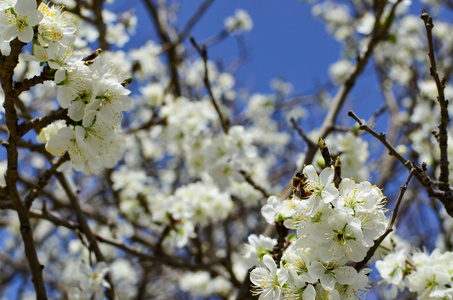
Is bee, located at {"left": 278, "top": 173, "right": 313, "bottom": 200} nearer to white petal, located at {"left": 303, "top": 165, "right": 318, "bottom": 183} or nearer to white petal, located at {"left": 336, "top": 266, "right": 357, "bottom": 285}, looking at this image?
white petal, located at {"left": 303, "top": 165, "right": 318, "bottom": 183}

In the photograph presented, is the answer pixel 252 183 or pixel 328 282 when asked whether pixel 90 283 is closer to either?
pixel 252 183

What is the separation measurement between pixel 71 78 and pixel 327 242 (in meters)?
1.18

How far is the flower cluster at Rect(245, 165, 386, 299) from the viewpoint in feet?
4.42

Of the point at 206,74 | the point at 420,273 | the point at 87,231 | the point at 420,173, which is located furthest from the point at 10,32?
the point at 420,273

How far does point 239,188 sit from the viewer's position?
12.9 ft

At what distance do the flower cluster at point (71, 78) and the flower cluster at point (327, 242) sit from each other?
0.83 m

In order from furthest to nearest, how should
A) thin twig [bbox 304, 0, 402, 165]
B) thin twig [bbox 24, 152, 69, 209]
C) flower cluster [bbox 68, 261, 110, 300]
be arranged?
1. thin twig [bbox 304, 0, 402, 165]
2. flower cluster [bbox 68, 261, 110, 300]
3. thin twig [bbox 24, 152, 69, 209]

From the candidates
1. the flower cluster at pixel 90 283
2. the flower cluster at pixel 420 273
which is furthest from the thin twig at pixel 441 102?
the flower cluster at pixel 90 283

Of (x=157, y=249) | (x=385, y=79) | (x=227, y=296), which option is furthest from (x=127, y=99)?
(x=385, y=79)

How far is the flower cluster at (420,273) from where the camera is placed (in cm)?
179

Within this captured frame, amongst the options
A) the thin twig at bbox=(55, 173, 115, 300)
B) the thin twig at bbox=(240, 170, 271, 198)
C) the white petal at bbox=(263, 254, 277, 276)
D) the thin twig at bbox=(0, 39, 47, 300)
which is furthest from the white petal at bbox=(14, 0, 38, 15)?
the thin twig at bbox=(240, 170, 271, 198)

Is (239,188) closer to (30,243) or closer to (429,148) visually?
(429,148)

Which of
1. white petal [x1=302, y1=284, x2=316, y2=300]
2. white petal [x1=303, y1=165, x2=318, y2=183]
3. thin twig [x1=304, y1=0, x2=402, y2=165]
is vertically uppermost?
thin twig [x1=304, y1=0, x2=402, y2=165]

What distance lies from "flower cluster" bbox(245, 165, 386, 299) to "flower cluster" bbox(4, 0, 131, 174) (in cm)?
83
